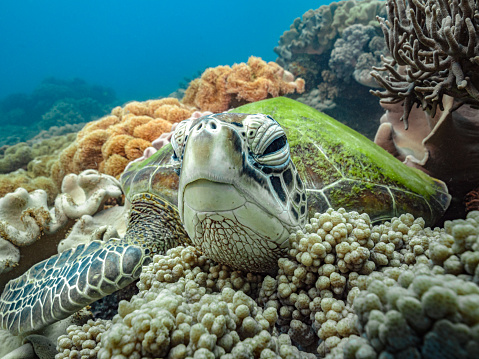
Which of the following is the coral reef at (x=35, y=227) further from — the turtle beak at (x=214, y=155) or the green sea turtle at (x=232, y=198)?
the turtle beak at (x=214, y=155)

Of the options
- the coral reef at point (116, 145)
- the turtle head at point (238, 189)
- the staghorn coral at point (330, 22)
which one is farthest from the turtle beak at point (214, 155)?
the staghorn coral at point (330, 22)

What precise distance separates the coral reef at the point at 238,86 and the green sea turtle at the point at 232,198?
2.06 m

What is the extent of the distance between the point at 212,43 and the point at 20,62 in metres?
52.0

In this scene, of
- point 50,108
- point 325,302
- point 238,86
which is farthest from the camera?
point 50,108

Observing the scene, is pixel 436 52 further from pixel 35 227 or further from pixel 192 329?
pixel 35 227

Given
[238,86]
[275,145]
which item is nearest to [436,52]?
[275,145]

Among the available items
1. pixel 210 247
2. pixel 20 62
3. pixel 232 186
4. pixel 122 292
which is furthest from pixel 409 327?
pixel 20 62

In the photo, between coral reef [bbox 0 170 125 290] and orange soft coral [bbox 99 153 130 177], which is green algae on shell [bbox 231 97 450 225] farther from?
orange soft coral [bbox 99 153 130 177]

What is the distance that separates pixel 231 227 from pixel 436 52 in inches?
59.3

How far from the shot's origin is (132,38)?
81750 mm

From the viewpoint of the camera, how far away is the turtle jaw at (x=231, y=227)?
75 cm

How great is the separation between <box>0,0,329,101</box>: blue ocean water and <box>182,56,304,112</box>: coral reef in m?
60.5

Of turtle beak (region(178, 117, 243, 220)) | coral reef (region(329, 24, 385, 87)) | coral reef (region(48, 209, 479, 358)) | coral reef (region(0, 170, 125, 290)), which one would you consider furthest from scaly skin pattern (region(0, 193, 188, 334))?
coral reef (region(329, 24, 385, 87))

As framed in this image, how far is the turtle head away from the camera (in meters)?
0.74
